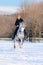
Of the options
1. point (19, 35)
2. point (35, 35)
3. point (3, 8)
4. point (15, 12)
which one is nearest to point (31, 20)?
point (35, 35)

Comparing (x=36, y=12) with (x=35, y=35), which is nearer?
(x=35, y=35)

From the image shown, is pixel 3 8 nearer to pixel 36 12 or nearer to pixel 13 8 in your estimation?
pixel 13 8

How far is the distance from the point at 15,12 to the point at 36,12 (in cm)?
251

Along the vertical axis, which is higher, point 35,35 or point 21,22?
point 21,22

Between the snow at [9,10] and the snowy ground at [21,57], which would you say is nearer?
the snowy ground at [21,57]

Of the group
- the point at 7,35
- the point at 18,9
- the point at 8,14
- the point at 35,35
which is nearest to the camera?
the point at 35,35

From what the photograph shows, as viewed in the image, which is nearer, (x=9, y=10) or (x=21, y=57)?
(x=21, y=57)

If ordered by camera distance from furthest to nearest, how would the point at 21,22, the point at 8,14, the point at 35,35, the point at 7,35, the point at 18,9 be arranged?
1. the point at 18,9
2. the point at 8,14
3. the point at 7,35
4. the point at 35,35
5. the point at 21,22

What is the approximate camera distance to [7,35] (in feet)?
80.5

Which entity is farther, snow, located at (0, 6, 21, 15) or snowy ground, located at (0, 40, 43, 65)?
snow, located at (0, 6, 21, 15)

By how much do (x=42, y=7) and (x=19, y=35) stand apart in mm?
15098

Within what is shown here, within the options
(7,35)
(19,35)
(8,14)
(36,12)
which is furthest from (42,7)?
(19,35)

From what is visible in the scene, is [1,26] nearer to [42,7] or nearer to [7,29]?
[7,29]

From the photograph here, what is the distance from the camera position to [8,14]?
26391mm
